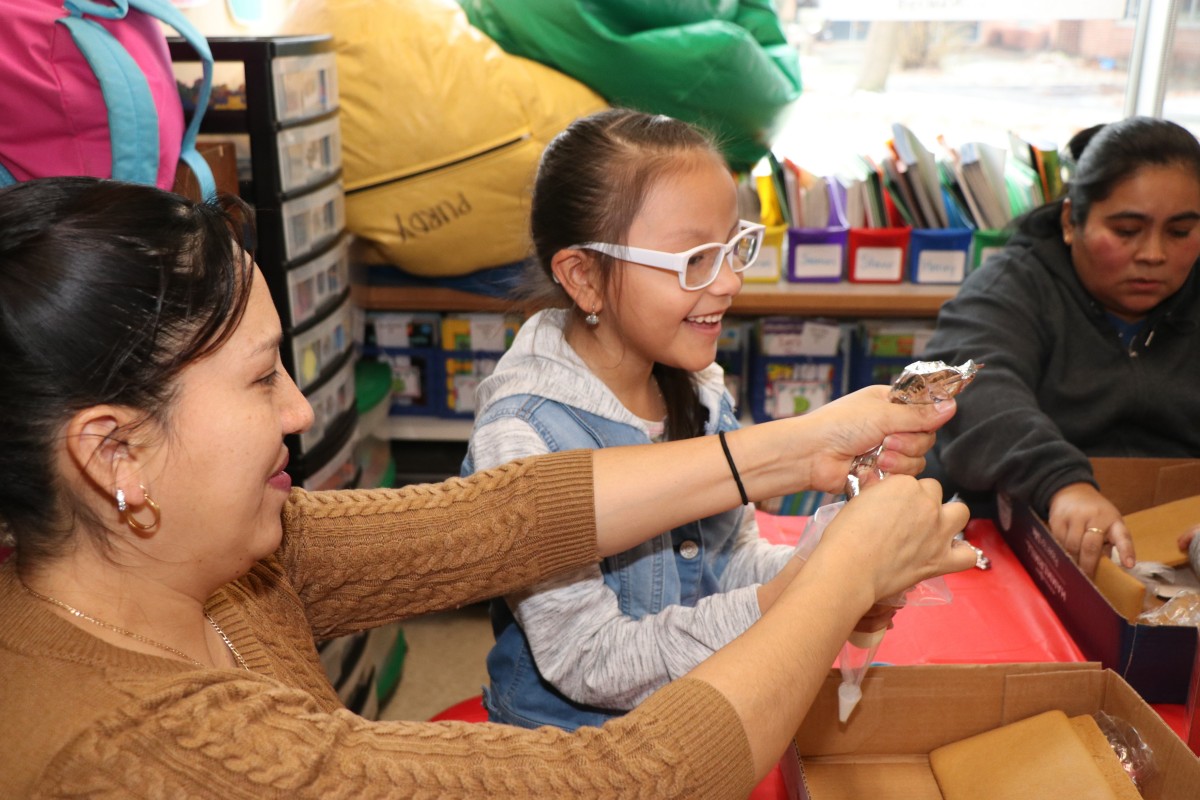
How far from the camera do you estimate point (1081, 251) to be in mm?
1857

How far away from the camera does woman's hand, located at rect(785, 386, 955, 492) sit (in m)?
1.15

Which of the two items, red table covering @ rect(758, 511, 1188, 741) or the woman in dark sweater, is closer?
red table covering @ rect(758, 511, 1188, 741)

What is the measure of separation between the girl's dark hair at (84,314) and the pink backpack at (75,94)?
1.49 ft

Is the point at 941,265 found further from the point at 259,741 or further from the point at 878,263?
the point at 259,741

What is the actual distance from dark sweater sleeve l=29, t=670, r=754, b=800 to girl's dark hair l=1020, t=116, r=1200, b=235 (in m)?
1.39

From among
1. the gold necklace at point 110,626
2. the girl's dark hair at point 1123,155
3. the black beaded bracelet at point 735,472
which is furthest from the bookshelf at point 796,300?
the gold necklace at point 110,626

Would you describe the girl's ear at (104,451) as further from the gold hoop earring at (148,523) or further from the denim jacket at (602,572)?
the denim jacket at (602,572)

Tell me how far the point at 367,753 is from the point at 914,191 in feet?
6.96

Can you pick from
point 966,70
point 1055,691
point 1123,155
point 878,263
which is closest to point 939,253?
point 878,263

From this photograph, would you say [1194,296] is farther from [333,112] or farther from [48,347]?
[48,347]

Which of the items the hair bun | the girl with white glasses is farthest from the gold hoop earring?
the hair bun

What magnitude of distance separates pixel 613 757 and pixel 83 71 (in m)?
1.00

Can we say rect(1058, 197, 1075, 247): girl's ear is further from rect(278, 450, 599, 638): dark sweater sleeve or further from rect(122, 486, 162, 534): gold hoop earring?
rect(122, 486, 162, 534): gold hoop earring

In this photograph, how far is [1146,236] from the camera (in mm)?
1792
